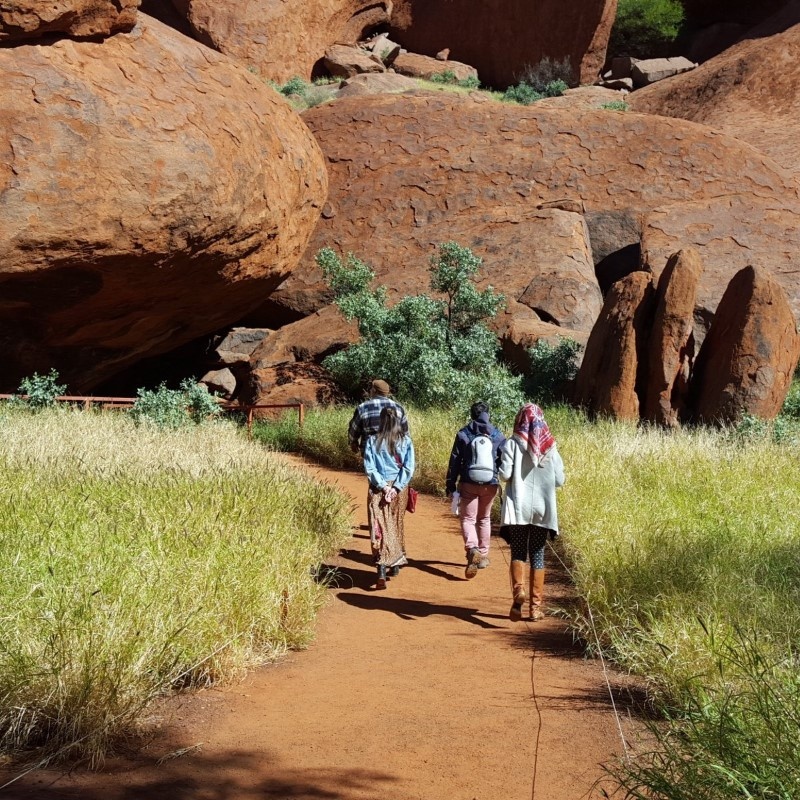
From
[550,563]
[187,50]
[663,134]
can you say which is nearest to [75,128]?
[187,50]

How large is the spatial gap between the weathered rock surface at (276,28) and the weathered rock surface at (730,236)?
1941 cm

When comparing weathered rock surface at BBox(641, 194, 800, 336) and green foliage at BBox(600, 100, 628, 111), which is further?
green foliage at BBox(600, 100, 628, 111)

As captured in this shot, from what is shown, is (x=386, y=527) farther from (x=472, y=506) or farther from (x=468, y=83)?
(x=468, y=83)

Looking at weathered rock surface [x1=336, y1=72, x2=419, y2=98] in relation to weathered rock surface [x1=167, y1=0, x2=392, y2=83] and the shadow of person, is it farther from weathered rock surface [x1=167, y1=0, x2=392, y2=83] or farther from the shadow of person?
the shadow of person

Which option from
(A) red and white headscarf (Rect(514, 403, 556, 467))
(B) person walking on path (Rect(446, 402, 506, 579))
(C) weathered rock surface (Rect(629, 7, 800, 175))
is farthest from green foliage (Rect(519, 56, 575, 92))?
(A) red and white headscarf (Rect(514, 403, 556, 467))

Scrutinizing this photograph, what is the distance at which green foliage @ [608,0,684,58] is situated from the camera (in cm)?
4125

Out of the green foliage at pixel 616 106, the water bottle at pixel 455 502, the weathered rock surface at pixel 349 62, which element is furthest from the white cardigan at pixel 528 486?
the weathered rock surface at pixel 349 62

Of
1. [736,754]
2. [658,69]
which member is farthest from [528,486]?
[658,69]

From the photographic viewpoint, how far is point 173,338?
621 inches

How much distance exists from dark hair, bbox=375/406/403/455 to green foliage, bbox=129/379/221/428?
17.7 feet

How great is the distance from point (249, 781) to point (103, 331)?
11.0m

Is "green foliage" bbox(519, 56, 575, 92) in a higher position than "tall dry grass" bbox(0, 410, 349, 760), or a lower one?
higher

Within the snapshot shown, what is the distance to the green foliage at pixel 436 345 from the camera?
49.8 ft

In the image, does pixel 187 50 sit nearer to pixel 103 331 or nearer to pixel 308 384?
pixel 103 331
